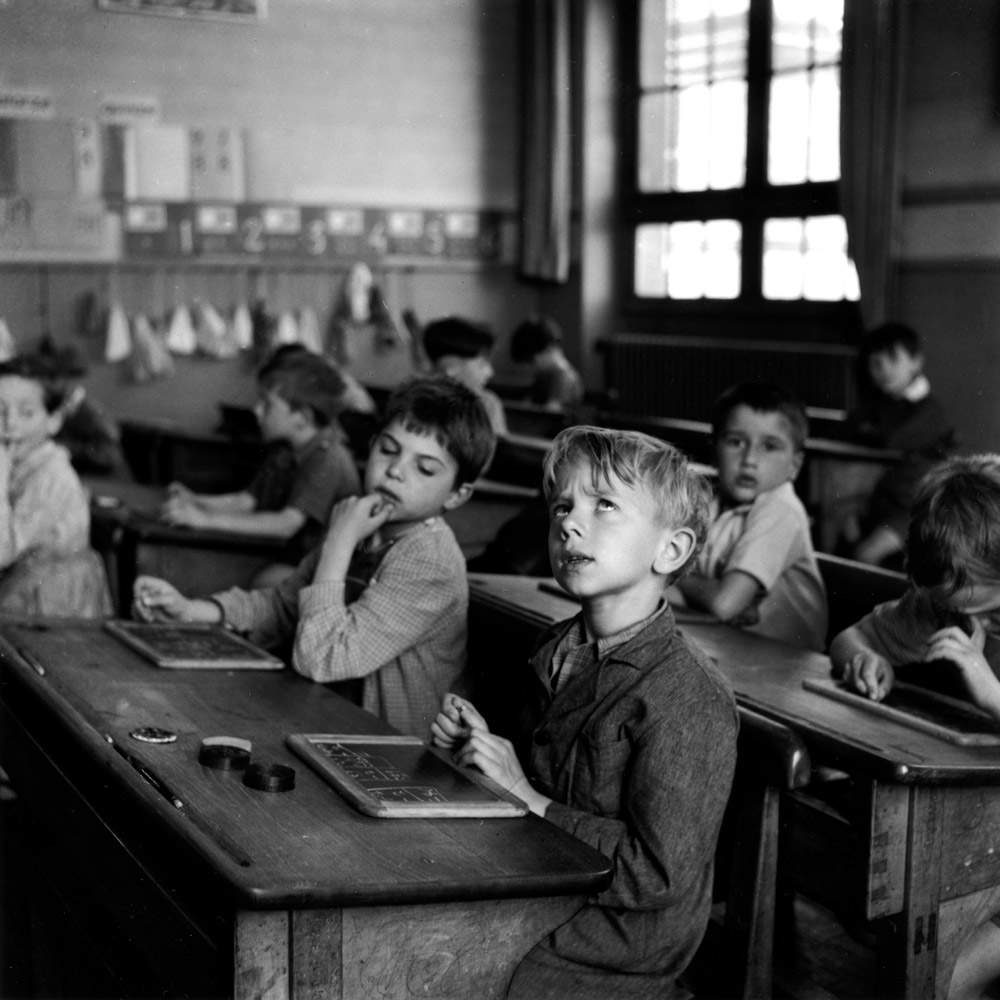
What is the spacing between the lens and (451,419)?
103 inches

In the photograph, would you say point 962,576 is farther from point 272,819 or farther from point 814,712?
point 272,819

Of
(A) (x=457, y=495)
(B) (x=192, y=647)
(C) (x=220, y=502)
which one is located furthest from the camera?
(C) (x=220, y=502)

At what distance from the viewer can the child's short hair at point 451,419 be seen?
262cm

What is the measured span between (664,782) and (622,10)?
8533mm

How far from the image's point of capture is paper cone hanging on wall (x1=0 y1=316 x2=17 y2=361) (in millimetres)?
8195

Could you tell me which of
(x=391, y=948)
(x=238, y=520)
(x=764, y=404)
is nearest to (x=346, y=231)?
(x=238, y=520)

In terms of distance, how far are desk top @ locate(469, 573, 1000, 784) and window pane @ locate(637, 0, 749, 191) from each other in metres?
6.40

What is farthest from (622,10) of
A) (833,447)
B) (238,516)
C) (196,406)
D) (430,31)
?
(238,516)

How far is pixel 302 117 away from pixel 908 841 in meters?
7.93

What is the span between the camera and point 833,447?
5.71 m

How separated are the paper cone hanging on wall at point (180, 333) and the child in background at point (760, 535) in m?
6.01

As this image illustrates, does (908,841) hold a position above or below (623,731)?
below

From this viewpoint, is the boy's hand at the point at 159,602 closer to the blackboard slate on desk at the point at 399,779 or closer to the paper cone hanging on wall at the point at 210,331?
the blackboard slate on desk at the point at 399,779

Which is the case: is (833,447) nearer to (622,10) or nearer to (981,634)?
(981,634)
